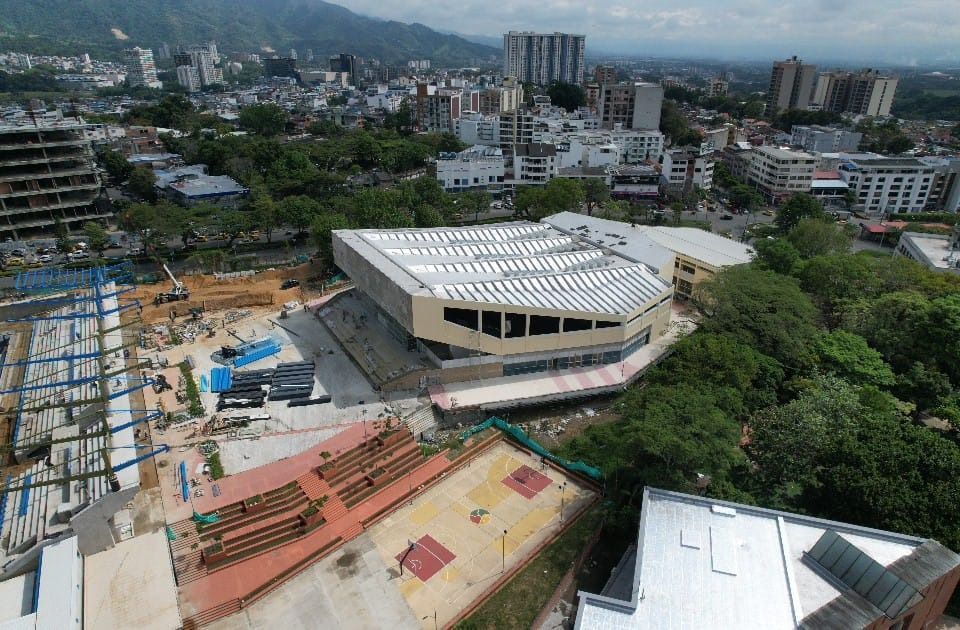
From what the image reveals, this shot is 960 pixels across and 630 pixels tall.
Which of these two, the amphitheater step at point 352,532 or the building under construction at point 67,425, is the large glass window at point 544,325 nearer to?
the amphitheater step at point 352,532

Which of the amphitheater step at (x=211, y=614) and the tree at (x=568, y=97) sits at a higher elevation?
the tree at (x=568, y=97)

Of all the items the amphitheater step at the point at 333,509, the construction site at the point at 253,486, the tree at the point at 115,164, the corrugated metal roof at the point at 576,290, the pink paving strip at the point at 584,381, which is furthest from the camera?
the tree at the point at 115,164

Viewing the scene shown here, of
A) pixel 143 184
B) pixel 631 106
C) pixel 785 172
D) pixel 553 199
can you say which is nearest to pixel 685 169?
pixel 785 172

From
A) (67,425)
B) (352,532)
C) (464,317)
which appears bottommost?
(352,532)

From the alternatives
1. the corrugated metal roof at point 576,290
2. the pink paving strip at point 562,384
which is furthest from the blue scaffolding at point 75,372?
the pink paving strip at point 562,384

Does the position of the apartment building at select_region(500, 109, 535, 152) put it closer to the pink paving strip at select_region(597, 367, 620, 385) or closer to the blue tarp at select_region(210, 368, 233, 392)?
the pink paving strip at select_region(597, 367, 620, 385)

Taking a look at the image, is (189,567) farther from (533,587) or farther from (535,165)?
(535,165)

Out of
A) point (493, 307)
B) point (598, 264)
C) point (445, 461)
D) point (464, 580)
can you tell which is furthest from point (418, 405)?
point (598, 264)

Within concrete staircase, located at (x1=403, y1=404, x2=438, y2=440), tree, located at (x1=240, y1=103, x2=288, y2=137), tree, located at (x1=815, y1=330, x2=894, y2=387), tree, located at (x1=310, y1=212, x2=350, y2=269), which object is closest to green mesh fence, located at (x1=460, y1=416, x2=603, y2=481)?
concrete staircase, located at (x1=403, y1=404, x2=438, y2=440)
